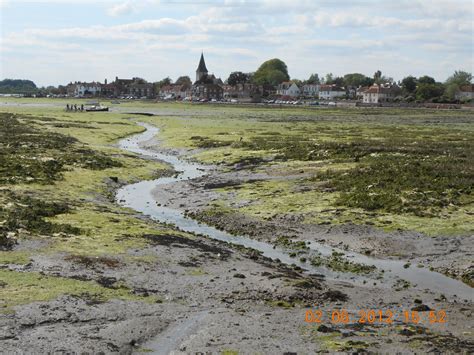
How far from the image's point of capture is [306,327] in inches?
660

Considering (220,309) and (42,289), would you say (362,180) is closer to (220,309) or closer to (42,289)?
(220,309)

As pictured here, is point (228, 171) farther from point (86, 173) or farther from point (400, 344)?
point (400, 344)

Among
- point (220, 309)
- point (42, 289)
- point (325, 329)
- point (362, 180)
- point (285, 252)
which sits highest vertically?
point (362, 180)

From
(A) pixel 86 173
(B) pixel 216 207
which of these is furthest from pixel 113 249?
(A) pixel 86 173

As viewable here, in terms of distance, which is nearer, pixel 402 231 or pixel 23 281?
pixel 23 281

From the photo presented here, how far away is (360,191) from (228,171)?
16.1 meters

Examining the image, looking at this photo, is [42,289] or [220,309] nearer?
[220,309]
